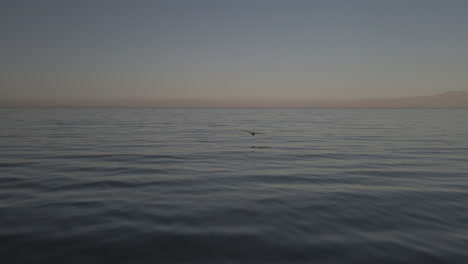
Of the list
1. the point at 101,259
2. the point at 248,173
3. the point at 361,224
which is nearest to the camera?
the point at 101,259

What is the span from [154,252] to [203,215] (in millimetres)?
1595

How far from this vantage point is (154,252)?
153 inches

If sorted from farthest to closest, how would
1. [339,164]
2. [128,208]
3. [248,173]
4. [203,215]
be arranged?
[339,164] < [248,173] < [128,208] < [203,215]

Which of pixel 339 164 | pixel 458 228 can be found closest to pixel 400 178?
pixel 339 164

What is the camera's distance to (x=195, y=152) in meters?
14.4

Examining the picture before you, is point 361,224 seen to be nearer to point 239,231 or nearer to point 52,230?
point 239,231

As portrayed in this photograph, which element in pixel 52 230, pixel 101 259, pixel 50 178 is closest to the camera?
pixel 101 259

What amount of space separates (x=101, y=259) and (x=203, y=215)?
215 cm

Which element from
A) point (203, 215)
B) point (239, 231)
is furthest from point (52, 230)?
point (239, 231)

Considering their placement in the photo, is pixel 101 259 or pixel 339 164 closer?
pixel 101 259

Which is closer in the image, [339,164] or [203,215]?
[203,215]

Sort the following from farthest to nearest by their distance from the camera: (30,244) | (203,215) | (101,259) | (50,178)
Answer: (50,178) < (203,215) < (30,244) < (101,259)

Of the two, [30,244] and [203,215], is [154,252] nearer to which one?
[203,215]

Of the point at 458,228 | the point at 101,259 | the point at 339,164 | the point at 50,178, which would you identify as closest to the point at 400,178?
the point at 339,164
